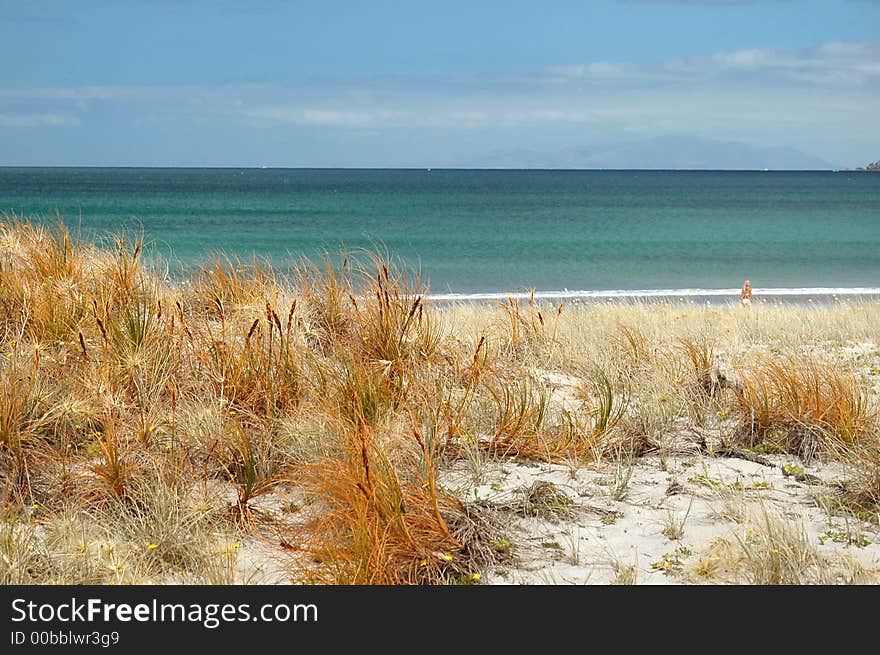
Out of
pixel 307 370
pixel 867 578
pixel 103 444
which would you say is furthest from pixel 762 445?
pixel 103 444

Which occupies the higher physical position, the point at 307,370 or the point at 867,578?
the point at 307,370

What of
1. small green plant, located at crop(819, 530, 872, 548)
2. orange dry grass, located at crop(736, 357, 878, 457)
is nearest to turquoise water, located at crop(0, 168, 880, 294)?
orange dry grass, located at crop(736, 357, 878, 457)

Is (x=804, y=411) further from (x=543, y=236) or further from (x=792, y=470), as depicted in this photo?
(x=543, y=236)

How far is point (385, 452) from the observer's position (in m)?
4.14

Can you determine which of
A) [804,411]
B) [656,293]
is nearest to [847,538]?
[804,411]

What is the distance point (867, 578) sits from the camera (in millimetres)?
3566

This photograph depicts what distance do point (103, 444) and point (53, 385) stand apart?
1.07 m

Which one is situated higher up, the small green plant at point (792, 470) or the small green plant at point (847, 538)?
the small green plant at point (792, 470)

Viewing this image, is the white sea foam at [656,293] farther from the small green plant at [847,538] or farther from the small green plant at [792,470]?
the small green plant at [847,538]

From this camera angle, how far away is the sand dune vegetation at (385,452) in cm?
370

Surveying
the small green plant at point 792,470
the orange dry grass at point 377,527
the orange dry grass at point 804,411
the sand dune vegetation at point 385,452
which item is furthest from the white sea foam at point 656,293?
the orange dry grass at point 377,527

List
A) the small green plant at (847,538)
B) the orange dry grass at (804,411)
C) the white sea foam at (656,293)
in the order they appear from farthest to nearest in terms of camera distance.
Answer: the white sea foam at (656,293)
the orange dry grass at (804,411)
the small green plant at (847,538)
